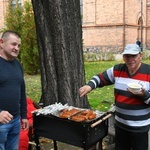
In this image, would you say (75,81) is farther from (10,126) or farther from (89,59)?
(89,59)

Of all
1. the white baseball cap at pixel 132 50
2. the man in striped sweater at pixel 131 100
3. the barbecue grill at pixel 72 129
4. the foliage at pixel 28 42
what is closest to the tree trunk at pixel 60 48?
the barbecue grill at pixel 72 129

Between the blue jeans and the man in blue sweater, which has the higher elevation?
the man in blue sweater

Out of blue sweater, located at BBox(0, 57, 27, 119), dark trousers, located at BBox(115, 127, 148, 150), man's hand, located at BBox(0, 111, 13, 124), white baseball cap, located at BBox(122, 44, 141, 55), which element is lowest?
dark trousers, located at BBox(115, 127, 148, 150)

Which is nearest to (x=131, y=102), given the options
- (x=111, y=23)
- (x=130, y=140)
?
(x=130, y=140)

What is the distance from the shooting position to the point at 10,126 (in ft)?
11.4

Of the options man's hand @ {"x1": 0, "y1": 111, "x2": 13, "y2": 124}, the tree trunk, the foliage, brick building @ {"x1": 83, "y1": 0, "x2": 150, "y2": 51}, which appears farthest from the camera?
brick building @ {"x1": 83, "y1": 0, "x2": 150, "y2": 51}

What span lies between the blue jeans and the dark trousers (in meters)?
1.18

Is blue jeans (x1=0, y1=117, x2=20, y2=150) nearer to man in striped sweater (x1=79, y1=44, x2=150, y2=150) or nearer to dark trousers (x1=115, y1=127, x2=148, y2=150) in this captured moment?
man in striped sweater (x1=79, y1=44, x2=150, y2=150)

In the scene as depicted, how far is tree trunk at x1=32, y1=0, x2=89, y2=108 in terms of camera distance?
17.6 feet

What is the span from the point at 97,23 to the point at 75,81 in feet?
75.7

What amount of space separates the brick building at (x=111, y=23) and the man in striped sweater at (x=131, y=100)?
77.1 feet

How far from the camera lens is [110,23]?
27.4 meters

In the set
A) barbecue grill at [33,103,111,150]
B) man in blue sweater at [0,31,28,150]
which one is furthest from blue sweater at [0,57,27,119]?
barbecue grill at [33,103,111,150]

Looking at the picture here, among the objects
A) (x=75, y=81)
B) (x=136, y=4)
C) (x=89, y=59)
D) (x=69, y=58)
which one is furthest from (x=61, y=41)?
(x=136, y=4)
